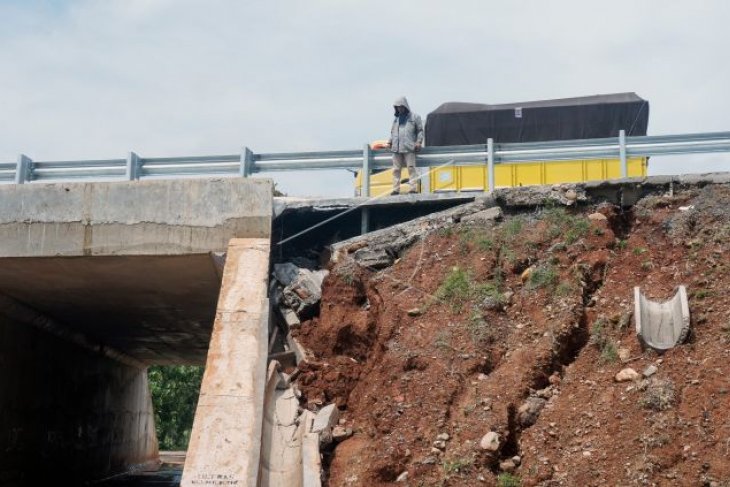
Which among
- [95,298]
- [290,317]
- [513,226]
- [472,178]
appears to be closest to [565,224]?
[513,226]

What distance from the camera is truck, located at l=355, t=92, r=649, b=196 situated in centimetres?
1522

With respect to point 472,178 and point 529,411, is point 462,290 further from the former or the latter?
point 472,178

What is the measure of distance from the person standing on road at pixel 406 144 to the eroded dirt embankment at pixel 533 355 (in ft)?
5.89

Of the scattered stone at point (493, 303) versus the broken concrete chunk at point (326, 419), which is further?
the scattered stone at point (493, 303)

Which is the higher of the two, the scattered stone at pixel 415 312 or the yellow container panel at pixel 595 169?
the yellow container panel at pixel 595 169

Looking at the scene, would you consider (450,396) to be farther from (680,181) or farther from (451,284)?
(680,181)

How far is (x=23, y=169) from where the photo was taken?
1500 centimetres

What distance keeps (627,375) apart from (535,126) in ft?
29.8

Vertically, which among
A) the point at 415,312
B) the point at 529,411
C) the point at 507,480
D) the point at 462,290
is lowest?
the point at 507,480

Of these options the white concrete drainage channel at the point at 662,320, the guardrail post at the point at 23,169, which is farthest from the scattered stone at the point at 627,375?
the guardrail post at the point at 23,169

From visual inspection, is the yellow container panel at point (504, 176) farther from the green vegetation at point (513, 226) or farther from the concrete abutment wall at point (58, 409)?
the concrete abutment wall at point (58, 409)

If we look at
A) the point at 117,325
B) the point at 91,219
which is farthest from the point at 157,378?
Result: the point at 91,219

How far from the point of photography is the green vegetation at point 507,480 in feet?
27.0

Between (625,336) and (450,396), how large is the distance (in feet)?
6.79
